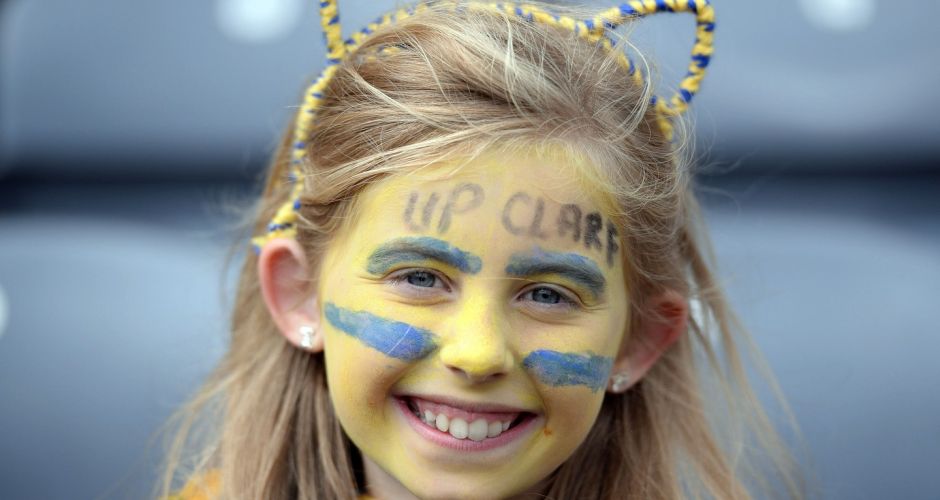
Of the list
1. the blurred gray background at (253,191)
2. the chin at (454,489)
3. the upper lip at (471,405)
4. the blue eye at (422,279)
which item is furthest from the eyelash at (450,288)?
the blurred gray background at (253,191)

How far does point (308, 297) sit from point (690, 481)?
663 mm

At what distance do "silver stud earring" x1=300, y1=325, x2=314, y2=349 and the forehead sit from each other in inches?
8.6

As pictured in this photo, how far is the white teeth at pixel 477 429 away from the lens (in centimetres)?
129

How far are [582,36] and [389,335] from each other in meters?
0.49

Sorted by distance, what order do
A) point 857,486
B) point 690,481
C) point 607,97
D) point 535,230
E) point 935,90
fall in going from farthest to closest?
1. point 935,90
2. point 857,486
3. point 690,481
4. point 607,97
5. point 535,230

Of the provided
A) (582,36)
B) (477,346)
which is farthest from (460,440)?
(582,36)

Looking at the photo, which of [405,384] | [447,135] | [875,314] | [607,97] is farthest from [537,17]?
[875,314]

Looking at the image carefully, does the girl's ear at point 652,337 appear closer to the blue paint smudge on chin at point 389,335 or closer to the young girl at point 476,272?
the young girl at point 476,272

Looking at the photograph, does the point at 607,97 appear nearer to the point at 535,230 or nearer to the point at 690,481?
the point at 535,230

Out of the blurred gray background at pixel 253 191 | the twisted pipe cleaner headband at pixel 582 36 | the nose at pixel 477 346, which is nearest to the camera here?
the nose at pixel 477 346

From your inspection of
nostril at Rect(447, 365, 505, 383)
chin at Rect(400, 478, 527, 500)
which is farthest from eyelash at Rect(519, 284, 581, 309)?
chin at Rect(400, 478, 527, 500)

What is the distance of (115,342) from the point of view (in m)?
2.06

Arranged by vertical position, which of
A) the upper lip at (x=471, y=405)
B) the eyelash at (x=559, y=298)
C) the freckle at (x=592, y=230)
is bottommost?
the upper lip at (x=471, y=405)

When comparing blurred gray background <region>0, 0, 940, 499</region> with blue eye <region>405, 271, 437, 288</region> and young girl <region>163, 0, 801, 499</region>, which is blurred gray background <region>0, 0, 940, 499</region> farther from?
blue eye <region>405, 271, 437, 288</region>
